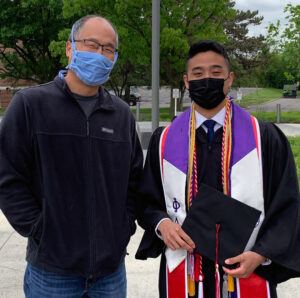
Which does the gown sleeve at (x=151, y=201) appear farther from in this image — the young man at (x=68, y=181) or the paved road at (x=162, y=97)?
the paved road at (x=162, y=97)

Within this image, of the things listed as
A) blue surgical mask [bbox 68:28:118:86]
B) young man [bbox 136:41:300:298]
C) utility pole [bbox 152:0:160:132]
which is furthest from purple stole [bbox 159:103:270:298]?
utility pole [bbox 152:0:160:132]

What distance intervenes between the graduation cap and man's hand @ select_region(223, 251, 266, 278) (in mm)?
32

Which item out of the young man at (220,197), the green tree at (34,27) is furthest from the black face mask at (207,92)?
the green tree at (34,27)

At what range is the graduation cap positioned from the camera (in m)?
2.25

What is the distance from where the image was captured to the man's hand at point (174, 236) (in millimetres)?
2303

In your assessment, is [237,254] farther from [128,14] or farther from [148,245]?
[128,14]

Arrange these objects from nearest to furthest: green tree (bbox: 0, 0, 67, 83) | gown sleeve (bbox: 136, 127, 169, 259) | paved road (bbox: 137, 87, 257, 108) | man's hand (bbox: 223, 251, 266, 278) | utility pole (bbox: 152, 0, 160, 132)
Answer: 1. man's hand (bbox: 223, 251, 266, 278)
2. gown sleeve (bbox: 136, 127, 169, 259)
3. utility pole (bbox: 152, 0, 160, 132)
4. green tree (bbox: 0, 0, 67, 83)
5. paved road (bbox: 137, 87, 257, 108)

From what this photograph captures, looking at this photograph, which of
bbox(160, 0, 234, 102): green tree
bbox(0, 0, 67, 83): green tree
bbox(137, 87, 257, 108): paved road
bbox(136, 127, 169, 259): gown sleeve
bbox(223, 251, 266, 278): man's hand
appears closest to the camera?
bbox(223, 251, 266, 278): man's hand

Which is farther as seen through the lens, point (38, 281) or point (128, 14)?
point (128, 14)

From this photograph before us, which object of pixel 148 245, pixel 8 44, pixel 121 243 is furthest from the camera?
pixel 8 44

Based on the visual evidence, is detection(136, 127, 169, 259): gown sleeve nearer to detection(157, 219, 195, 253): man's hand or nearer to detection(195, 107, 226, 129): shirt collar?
detection(157, 219, 195, 253): man's hand

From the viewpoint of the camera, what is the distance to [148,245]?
2592 millimetres

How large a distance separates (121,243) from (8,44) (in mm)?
28292

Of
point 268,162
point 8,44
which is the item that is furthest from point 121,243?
point 8,44
